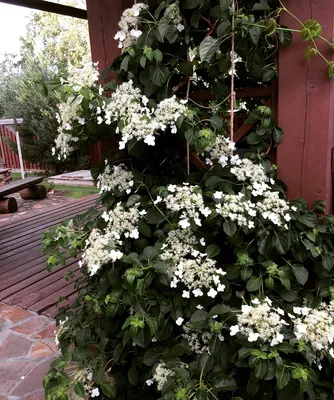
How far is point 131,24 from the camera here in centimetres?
147

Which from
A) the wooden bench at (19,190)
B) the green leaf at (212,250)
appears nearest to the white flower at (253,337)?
the green leaf at (212,250)

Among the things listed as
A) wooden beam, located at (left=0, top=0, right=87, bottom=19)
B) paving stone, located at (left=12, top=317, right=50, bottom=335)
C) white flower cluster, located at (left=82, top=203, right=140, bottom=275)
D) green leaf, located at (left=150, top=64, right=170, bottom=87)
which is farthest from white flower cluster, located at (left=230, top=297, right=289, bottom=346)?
wooden beam, located at (left=0, top=0, right=87, bottom=19)

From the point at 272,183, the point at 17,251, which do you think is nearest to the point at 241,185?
the point at 272,183

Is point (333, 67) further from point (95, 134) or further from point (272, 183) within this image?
point (95, 134)

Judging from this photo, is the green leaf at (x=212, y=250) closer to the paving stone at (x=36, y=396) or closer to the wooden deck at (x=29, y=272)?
the paving stone at (x=36, y=396)

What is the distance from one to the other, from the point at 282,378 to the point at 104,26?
1683 millimetres

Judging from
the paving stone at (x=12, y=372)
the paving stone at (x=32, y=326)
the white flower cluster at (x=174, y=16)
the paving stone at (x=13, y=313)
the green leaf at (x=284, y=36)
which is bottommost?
the paving stone at (x=12, y=372)

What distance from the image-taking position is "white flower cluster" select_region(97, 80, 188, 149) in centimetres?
132

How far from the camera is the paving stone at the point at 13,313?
2588 mm

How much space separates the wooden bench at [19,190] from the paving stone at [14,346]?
306 centimetres

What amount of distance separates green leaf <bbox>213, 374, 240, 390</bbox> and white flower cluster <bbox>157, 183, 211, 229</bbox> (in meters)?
0.51

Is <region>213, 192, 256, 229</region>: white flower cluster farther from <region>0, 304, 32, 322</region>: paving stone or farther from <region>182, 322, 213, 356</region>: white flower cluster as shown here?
<region>0, 304, 32, 322</region>: paving stone

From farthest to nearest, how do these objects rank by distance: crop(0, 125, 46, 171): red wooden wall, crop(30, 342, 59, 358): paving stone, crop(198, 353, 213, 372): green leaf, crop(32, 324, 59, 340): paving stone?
crop(0, 125, 46, 171): red wooden wall, crop(32, 324, 59, 340): paving stone, crop(30, 342, 59, 358): paving stone, crop(198, 353, 213, 372): green leaf

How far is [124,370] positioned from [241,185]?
951 mm
